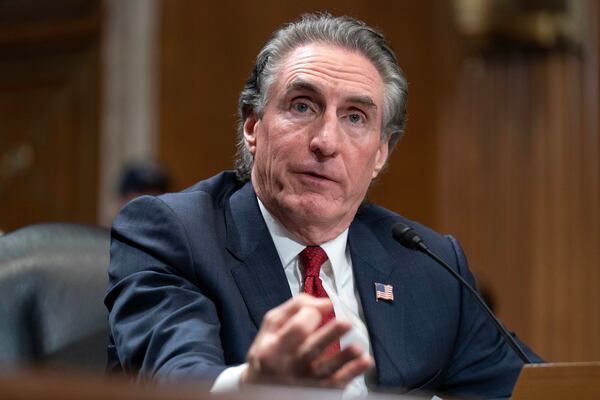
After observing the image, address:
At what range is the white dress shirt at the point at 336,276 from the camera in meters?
2.42

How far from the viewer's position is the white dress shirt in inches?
95.4

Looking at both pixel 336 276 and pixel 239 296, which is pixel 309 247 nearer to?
pixel 336 276

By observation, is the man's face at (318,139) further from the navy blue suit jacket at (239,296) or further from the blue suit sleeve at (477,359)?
the blue suit sleeve at (477,359)

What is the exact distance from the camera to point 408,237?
234cm

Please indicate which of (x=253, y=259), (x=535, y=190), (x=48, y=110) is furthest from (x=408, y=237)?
(x=48, y=110)

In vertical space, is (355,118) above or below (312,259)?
above

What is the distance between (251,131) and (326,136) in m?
0.31

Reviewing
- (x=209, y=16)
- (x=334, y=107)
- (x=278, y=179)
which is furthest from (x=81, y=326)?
(x=209, y=16)

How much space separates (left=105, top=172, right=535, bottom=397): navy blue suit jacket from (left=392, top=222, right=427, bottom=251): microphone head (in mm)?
187

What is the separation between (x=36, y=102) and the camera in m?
6.15

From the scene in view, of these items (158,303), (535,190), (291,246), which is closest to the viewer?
(158,303)

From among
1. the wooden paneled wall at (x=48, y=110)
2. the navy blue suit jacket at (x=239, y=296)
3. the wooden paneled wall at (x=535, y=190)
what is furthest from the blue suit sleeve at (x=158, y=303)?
the wooden paneled wall at (x=48, y=110)

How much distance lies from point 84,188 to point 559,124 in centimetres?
252

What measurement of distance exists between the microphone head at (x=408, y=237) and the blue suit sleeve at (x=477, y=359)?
385mm
